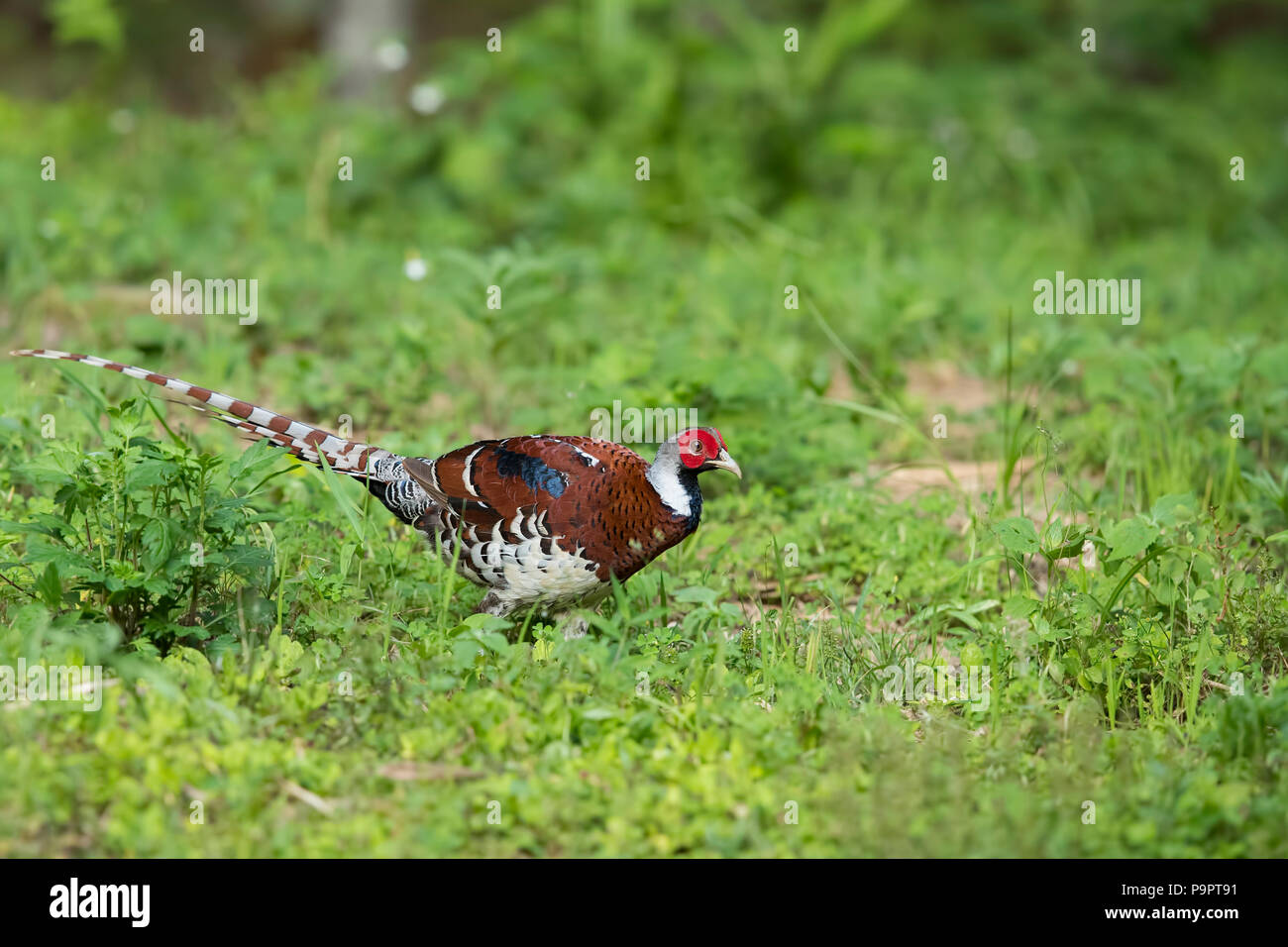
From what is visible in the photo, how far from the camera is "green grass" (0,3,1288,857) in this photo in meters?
3.37

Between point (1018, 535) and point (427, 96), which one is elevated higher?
point (427, 96)

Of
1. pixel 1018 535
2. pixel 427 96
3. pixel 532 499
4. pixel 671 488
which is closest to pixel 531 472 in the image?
pixel 532 499

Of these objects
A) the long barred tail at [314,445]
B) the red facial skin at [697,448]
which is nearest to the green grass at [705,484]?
the long barred tail at [314,445]

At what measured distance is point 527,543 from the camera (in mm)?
4090

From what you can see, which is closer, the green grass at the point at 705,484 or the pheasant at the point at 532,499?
the green grass at the point at 705,484

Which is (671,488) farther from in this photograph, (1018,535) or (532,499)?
(1018,535)

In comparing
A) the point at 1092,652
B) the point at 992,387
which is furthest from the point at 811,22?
the point at 1092,652

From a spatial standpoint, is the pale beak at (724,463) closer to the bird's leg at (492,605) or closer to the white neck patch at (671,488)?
the white neck patch at (671,488)

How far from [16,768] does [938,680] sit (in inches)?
97.9

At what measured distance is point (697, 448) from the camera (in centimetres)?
425

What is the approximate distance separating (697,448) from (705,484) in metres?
1.34

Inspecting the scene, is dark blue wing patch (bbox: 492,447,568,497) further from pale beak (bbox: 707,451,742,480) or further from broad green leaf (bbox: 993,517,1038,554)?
broad green leaf (bbox: 993,517,1038,554)

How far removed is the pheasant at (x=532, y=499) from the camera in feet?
13.4

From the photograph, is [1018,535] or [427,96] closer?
[1018,535]
